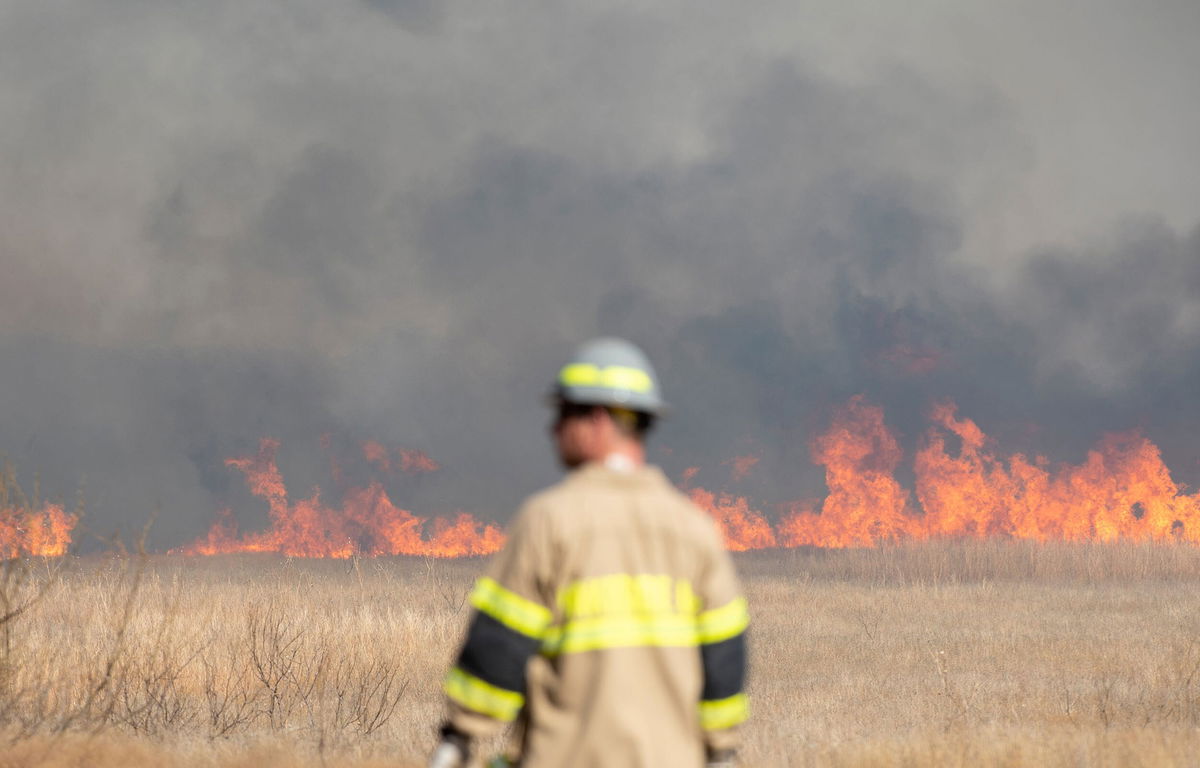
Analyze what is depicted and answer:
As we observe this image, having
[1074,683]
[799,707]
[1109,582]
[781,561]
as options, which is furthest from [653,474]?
[781,561]


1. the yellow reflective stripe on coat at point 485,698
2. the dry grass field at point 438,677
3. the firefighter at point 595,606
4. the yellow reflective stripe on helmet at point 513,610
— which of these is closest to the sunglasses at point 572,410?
the firefighter at point 595,606

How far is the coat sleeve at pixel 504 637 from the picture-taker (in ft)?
10.3

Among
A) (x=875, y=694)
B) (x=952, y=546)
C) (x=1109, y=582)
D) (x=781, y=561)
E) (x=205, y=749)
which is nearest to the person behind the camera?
(x=205, y=749)

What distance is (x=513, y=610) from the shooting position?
3.15m

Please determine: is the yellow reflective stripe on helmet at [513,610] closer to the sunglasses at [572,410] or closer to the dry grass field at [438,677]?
the sunglasses at [572,410]

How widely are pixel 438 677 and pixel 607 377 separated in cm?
1208

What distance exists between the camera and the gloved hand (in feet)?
10.2

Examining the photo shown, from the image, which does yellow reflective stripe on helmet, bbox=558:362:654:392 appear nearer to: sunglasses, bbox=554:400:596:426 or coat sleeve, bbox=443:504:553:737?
sunglasses, bbox=554:400:596:426

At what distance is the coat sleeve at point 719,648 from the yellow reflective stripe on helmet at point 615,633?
4.0 inches

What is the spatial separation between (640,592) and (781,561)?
45.8m

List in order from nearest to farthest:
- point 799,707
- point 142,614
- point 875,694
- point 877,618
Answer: point 799,707 < point 875,694 < point 142,614 < point 877,618

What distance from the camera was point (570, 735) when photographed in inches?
127

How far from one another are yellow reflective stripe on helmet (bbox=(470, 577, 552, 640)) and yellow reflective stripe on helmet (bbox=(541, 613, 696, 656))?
7cm

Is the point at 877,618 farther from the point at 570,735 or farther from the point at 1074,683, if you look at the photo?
the point at 570,735
